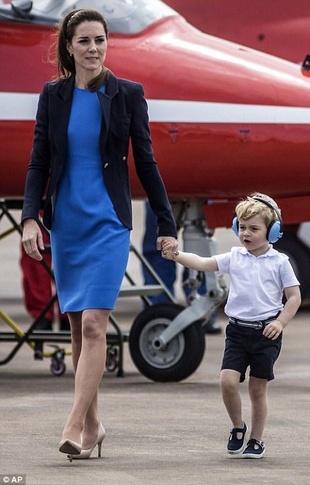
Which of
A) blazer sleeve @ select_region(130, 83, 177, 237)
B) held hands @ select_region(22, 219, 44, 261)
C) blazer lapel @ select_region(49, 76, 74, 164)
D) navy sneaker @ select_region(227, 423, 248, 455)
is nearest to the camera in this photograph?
held hands @ select_region(22, 219, 44, 261)

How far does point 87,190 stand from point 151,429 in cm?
162

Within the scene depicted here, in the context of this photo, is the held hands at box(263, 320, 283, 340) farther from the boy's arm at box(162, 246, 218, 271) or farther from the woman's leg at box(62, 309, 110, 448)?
the woman's leg at box(62, 309, 110, 448)

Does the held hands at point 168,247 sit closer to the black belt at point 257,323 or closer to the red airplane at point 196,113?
the black belt at point 257,323

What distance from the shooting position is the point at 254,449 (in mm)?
7027

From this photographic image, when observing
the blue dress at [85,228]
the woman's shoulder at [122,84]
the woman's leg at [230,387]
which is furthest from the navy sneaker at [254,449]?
the woman's shoulder at [122,84]

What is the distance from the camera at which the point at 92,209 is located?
6.81 metres

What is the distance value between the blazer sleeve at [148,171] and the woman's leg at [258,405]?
29.9 inches

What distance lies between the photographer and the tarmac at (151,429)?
21.5 feet

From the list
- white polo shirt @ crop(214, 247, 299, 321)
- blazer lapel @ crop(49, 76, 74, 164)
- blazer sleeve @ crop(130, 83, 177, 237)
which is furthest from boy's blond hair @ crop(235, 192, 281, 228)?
blazer lapel @ crop(49, 76, 74, 164)

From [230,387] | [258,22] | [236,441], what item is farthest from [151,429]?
[258,22]

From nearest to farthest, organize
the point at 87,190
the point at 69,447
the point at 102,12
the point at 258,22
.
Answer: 1. the point at 69,447
2. the point at 87,190
3. the point at 102,12
4. the point at 258,22

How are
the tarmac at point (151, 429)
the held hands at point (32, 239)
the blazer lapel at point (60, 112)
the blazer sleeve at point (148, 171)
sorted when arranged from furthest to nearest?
1. the blazer sleeve at point (148, 171)
2. the blazer lapel at point (60, 112)
3. the held hands at point (32, 239)
4. the tarmac at point (151, 429)

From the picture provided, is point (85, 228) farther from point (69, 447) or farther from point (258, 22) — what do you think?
point (258, 22)

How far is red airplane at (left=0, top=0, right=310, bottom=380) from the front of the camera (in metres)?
9.49
